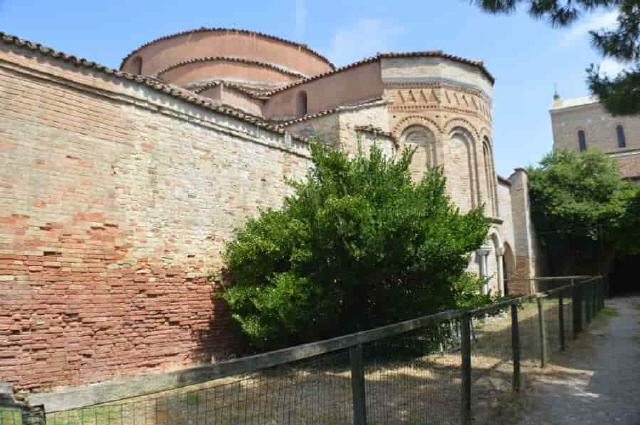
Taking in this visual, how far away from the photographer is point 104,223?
7637 mm

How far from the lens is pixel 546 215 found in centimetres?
2297

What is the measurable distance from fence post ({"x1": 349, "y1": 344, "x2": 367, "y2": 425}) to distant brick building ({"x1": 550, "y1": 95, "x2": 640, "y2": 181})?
45828mm

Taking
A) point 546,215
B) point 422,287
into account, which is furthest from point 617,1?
point 546,215

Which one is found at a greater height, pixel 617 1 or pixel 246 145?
pixel 617 1

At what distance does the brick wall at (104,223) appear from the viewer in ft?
22.0

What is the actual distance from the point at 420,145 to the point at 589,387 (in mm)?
10365

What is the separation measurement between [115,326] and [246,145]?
4.63 metres

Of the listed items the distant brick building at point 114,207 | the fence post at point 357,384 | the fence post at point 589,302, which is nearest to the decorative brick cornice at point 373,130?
the distant brick building at point 114,207

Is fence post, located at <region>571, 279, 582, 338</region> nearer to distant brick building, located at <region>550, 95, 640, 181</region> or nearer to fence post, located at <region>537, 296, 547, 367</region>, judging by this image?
fence post, located at <region>537, 296, 547, 367</region>

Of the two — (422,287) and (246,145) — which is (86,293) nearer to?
(246,145)

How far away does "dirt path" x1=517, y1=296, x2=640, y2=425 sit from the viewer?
5.26 metres

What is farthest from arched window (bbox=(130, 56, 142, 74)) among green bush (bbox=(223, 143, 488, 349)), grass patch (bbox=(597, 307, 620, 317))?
grass patch (bbox=(597, 307, 620, 317))

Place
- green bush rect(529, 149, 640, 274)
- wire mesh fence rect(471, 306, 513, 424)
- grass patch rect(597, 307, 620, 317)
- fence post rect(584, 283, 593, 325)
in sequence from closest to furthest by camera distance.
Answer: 1. wire mesh fence rect(471, 306, 513, 424)
2. fence post rect(584, 283, 593, 325)
3. grass patch rect(597, 307, 620, 317)
4. green bush rect(529, 149, 640, 274)

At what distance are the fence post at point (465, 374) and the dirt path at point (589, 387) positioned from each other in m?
0.82
